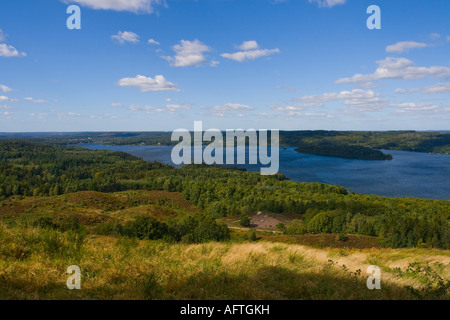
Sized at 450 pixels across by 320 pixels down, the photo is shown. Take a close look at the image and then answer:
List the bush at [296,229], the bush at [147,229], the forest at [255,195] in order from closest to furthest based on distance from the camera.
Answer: the bush at [147,229] < the forest at [255,195] < the bush at [296,229]

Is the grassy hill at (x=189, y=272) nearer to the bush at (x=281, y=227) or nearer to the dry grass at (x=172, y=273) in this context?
the dry grass at (x=172, y=273)

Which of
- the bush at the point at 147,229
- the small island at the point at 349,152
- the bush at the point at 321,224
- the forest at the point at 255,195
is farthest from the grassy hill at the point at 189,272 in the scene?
the small island at the point at 349,152

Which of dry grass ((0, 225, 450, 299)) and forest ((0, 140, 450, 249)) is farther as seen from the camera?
forest ((0, 140, 450, 249))

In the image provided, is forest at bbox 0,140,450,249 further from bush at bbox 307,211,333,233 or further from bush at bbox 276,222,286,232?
bush at bbox 276,222,286,232

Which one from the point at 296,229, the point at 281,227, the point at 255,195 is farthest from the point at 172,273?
the point at 255,195

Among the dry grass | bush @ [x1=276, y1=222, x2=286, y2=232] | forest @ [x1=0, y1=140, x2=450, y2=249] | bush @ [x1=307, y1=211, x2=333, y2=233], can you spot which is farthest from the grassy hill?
bush @ [x1=276, y1=222, x2=286, y2=232]

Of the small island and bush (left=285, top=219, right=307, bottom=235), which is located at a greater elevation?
the small island
